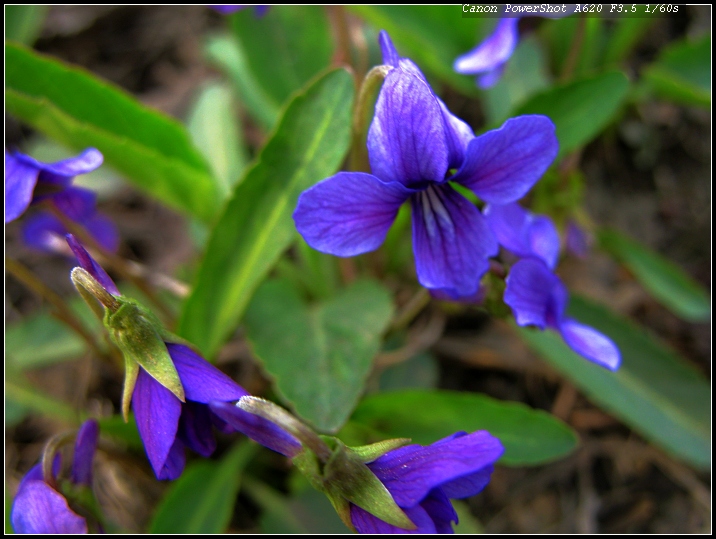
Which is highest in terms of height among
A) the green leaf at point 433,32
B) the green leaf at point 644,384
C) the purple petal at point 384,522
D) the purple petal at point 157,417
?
the green leaf at point 433,32

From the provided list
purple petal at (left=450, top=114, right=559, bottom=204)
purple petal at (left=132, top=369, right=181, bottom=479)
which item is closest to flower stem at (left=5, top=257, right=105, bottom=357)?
purple petal at (left=132, top=369, right=181, bottom=479)

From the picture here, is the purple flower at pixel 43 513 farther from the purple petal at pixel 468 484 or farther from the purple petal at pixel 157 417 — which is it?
the purple petal at pixel 468 484

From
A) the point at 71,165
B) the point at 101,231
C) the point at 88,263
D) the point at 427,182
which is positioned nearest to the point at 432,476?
the point at 427,182

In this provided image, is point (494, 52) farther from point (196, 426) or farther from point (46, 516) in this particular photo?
point (46, 516)

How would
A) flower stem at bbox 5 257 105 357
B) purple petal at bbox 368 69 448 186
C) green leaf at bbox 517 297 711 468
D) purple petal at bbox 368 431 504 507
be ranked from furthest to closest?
green leaf at bbox 517 297 711 468 → flower stem at bbox 5 257 105 357 → purple petal at bbox 368 69 448 186 → purple petal at bbox 368 431 504 507

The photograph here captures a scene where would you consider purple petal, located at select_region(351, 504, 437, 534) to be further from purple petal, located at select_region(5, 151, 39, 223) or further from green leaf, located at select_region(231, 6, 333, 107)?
green leaf, located at select_region(231, 6, 333, 107)

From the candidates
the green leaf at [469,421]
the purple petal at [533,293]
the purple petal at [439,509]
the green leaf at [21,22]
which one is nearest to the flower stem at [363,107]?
the purple petal at [533,293]
